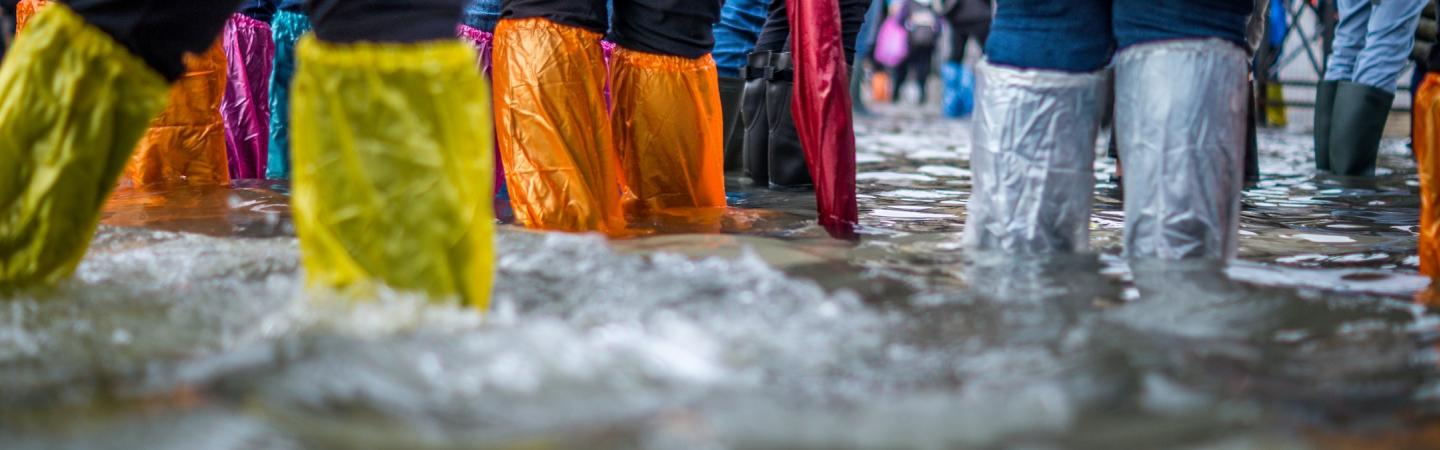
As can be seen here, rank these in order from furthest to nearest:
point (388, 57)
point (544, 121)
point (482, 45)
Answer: point (482, 45)
point (544, 121)
point (388, 57)

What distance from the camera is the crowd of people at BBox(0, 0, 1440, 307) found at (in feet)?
3.99

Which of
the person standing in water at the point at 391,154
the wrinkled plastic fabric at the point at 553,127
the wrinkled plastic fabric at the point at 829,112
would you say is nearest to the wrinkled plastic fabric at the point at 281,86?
the wrinkled plastic fabric at the point at 553,127

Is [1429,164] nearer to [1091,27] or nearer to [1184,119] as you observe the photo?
[1184,119]

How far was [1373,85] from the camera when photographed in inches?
149

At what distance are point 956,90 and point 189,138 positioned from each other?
7.69 m

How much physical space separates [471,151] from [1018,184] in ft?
2.80

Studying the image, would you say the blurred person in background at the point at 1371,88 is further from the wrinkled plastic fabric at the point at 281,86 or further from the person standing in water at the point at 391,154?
the person standing in water at the point at 391,154

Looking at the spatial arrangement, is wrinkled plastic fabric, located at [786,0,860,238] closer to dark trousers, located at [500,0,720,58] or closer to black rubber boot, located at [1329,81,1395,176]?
dark trousers, located at [500,0,720,58]

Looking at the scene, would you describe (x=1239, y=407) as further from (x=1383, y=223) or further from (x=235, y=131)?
(x=235, y=131)

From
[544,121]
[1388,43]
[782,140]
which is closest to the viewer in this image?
[544,121]

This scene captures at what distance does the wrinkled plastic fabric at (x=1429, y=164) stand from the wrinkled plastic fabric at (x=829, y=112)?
0.86 meters

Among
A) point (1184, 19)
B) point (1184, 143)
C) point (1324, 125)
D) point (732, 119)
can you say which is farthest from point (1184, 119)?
point (1324, 125)

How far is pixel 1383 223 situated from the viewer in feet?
8.51

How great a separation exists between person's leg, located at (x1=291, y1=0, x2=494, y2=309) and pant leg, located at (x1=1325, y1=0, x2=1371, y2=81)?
3.63 m
